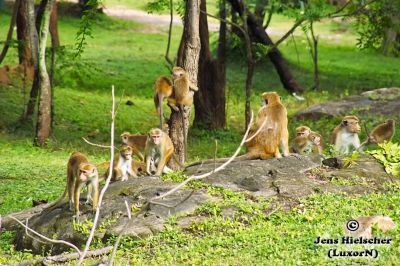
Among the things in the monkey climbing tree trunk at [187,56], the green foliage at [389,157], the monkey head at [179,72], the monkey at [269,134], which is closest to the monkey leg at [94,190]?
the monkey at [269,134]

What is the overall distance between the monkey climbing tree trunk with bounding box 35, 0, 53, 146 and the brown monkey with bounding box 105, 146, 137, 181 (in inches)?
252

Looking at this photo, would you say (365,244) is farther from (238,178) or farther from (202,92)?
(202,92)

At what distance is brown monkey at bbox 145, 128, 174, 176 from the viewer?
1146 cm

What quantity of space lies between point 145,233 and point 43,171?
6.25 meters

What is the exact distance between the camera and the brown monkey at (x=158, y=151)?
11.5 meters

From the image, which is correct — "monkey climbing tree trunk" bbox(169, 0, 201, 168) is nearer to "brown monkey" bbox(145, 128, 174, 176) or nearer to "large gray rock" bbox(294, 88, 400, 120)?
"brown monkey" bbox(145, 128, 174, 176)

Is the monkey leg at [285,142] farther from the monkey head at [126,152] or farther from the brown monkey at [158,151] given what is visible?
the monkey head at [126,152]

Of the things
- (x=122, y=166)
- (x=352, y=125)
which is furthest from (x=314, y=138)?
(x=122, y=166)

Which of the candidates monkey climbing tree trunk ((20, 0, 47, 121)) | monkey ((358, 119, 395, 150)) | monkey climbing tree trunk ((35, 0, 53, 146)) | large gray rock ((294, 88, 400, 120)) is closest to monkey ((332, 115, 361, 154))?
monkey ((358, 119, 395, 150))

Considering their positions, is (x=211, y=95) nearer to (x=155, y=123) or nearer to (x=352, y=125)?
(x=155, y=123)

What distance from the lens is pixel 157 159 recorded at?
11656 mm

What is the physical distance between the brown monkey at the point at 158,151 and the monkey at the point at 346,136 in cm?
305

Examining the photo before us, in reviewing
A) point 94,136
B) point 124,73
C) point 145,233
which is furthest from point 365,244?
point 124,73

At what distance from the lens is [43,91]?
693 inches
